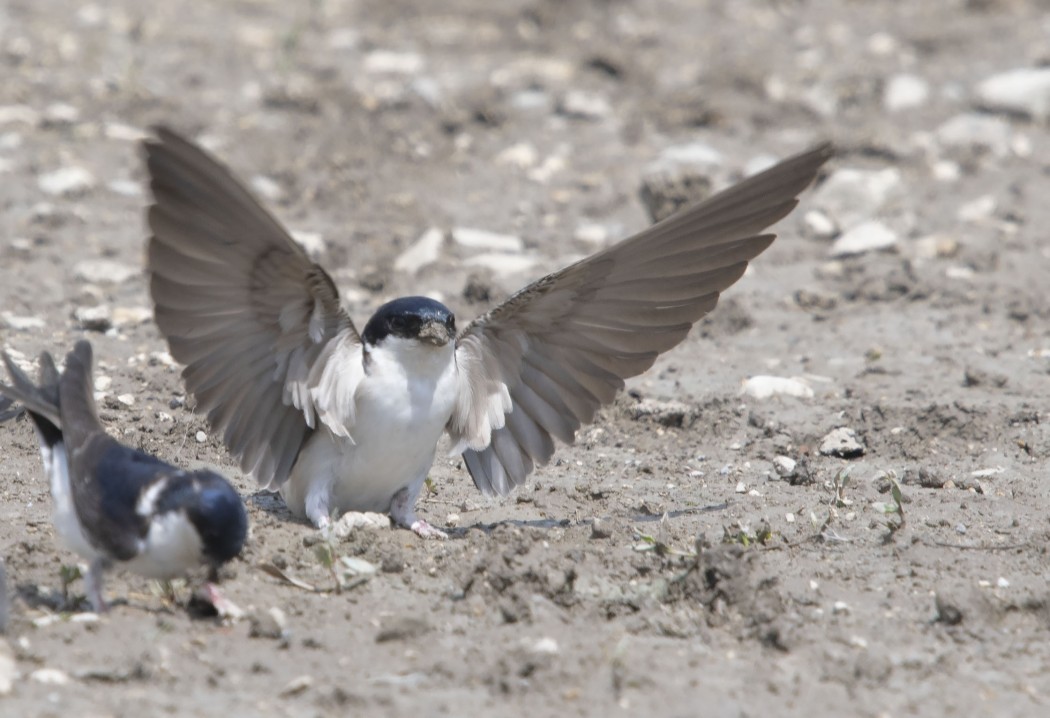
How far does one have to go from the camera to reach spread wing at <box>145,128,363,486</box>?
4320 mm

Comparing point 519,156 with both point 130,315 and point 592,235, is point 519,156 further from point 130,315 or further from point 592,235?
point 130,315

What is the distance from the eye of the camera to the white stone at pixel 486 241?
313 inches

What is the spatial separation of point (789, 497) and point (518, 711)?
2.00 meters

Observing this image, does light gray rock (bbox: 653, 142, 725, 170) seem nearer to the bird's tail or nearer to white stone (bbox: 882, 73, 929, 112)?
white stone (bbox: 882, 73, 929, 112)

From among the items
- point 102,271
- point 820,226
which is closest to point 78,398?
point 102,271

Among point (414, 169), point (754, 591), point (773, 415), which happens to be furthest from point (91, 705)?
point (414, 169)

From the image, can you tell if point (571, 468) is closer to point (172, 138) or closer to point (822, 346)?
point (822, 346)

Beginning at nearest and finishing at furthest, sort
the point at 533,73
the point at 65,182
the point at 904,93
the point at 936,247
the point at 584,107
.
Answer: the point at 936,247 < the point at 65,182 < the point at 584,107 < the point at 904,93 < the point at 533,73

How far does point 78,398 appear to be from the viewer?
4.38 metres

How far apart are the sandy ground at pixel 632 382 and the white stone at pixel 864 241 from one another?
37 mm

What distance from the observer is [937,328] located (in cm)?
709

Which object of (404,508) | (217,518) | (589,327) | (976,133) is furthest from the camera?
(976,133)

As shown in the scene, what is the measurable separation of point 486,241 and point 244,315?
341 cm

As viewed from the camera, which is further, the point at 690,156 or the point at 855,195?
the point at 690,156
